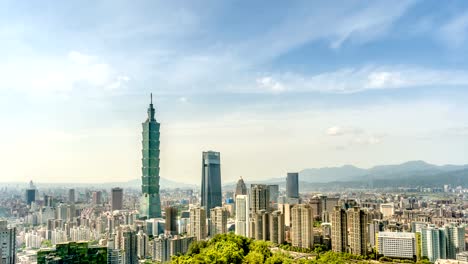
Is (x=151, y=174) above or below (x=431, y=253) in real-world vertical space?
above

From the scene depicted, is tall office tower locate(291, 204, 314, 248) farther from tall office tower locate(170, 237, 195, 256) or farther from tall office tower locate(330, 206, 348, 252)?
tall office tower locate(170, 237, 195, 256)

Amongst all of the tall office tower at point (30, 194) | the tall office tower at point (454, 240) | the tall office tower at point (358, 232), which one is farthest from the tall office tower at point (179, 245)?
the tall office tower at point (454, 240)

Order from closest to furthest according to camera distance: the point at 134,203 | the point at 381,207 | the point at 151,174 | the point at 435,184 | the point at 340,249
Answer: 1. the point at 340,249
2. the point at 381,207
3. the point at 151,174
4. the point at 134,203
5. the point at 435,184

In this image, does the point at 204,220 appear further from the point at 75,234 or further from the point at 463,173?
the point at 463,173

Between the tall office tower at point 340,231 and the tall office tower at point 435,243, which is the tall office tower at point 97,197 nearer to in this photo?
the tall office tower at point 340,231

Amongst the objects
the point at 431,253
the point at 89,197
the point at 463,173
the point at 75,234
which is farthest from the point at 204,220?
the point at 463,173

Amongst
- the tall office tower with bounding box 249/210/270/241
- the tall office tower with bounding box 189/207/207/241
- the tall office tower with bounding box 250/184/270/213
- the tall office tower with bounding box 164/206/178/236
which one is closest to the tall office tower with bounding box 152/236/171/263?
the tall office tower with bounding box 189/207/207/241

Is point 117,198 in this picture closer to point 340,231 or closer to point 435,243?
point 340,231
